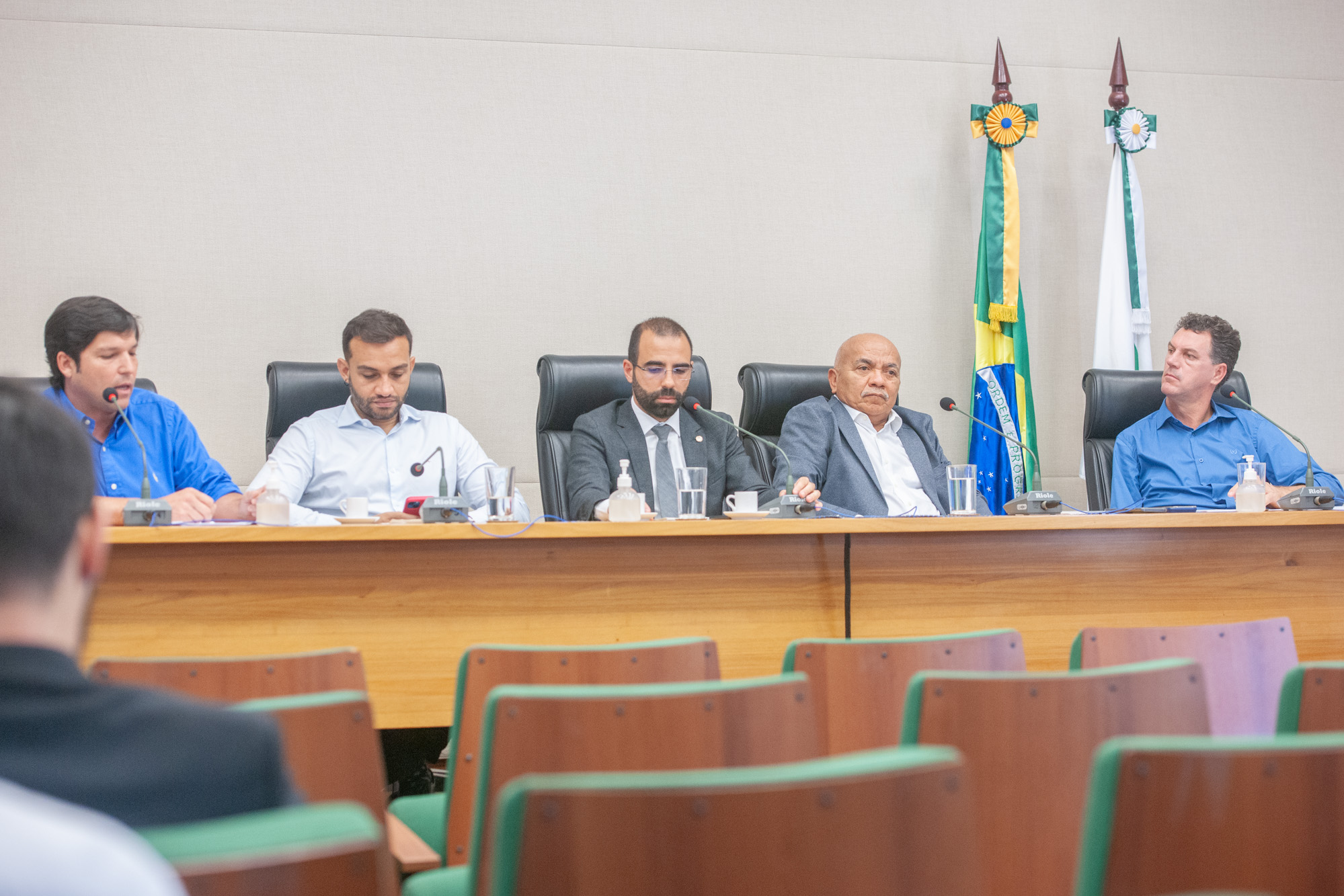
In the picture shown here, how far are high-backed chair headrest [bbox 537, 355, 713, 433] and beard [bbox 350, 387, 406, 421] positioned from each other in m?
0.42

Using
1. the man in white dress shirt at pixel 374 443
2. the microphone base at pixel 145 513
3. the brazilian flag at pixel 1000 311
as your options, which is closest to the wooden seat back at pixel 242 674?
the microphone base at pixel 145 513

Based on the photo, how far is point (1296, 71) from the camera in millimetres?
4855

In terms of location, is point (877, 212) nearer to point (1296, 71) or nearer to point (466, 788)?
point (1296, 71)

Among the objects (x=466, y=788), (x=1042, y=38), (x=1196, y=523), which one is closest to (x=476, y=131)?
(x=1042, y=38)

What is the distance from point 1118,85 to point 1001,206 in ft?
2.31

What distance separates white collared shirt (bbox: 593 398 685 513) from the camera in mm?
3363

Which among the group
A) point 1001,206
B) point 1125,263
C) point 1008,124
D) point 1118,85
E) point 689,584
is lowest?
point 689,584

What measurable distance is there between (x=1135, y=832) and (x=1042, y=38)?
4491mm

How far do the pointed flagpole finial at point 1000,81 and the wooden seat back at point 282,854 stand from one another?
4242 mm

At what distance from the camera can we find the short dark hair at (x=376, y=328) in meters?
3.12

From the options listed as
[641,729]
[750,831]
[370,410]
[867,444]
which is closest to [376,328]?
[370,410]

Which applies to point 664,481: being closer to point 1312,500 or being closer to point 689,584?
point 689,584

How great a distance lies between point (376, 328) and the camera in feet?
10.2

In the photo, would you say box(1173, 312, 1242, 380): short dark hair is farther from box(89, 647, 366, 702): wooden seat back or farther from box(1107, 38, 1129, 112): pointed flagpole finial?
box(89, 647, 366, 702): wooden seat back
